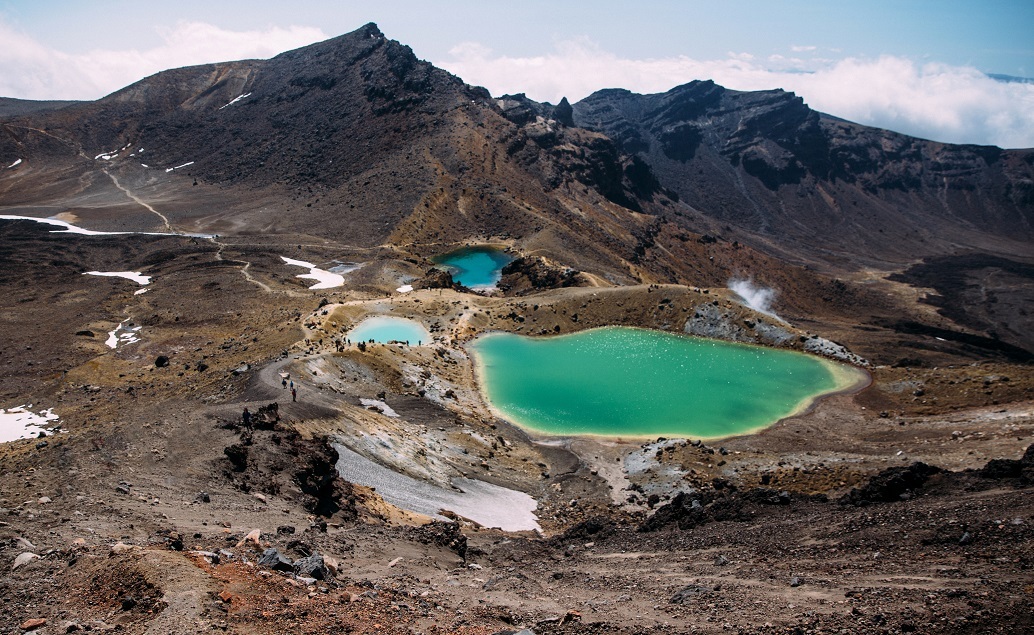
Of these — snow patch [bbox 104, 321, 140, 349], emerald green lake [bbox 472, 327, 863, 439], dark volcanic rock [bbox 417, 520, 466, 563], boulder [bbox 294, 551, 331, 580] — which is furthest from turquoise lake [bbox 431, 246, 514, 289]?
boulder [bbox 294, 551, 331, 580]

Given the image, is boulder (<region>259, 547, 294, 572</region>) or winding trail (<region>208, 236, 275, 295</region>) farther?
winding trail (<region>208, 236, 275, 295</region>)

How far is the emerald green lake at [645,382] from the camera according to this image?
51.9m

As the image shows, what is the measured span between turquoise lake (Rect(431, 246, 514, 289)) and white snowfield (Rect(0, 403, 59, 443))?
66591 millimetres

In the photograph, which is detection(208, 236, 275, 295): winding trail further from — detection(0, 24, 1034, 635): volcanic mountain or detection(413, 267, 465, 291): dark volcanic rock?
detection(413, 267, 465, 291): dark volcanic rock

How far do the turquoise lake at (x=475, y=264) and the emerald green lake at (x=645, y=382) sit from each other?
3883cm

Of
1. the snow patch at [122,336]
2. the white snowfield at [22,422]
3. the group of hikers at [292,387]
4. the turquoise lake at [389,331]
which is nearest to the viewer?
the group of hikers at [292,387]

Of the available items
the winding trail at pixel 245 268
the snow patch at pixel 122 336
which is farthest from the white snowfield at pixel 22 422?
the winding trail at pixel 245 268

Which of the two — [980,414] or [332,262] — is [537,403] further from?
[332,262]

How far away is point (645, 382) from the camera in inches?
2357

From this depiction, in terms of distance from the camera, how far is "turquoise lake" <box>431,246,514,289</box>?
11156 centimetres

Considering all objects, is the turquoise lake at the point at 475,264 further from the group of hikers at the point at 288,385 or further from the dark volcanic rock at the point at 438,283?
the group of hikers at the point at 288,385

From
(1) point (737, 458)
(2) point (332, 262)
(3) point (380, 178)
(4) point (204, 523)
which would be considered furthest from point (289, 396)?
(3) point (380, 178)

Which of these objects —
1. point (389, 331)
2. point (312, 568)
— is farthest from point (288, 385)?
point (389, 331)

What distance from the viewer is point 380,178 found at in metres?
156
